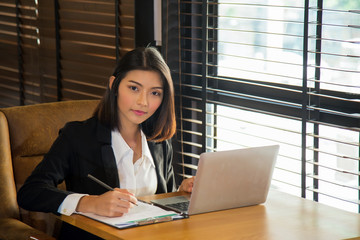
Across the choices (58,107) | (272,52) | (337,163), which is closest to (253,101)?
(272,52)

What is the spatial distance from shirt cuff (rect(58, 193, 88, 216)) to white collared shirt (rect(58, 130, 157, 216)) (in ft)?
1.34

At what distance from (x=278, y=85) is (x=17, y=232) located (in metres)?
1.51

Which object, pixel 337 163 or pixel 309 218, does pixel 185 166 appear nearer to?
pixel 337 163

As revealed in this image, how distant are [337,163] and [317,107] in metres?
0.29

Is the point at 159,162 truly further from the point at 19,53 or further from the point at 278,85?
the point at 19,53

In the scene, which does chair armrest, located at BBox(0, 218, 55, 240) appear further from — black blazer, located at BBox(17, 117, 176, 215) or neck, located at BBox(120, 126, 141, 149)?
neck, located at BBox(120, 126, 141, 149)

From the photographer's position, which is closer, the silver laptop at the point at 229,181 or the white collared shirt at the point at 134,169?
the silver laptop at the point at 229,181

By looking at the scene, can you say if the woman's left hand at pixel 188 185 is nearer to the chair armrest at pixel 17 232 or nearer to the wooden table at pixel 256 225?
the wooden table at pixel 256 225

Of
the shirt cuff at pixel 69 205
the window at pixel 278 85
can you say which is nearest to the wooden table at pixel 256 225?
the shirt cuff at pixel 69 205

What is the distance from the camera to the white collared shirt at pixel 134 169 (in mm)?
2529

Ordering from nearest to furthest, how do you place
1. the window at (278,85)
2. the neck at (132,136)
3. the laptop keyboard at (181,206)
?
the laptop keyboard at (181,206), the neck at (132,136), the window at (278,85)

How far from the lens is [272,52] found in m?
3.14

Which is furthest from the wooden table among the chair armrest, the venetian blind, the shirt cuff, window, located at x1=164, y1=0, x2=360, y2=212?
the venetian blind

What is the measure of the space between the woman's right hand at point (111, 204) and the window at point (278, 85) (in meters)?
1.10
